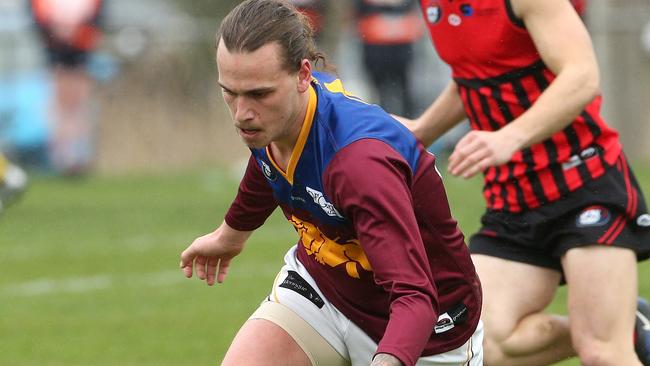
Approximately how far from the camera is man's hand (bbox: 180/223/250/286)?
489 cm

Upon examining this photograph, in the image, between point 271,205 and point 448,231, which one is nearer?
point 448,231

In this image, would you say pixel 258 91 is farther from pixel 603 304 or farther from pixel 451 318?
pixel 603 304

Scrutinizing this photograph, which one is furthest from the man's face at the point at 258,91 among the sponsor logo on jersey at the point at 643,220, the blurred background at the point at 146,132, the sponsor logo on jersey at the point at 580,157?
the blurred background at the point at 146,132

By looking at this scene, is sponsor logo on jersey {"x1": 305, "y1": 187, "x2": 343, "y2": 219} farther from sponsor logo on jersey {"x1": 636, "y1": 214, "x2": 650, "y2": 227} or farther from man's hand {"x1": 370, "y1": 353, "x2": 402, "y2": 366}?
sponsor logo on jersey {"x1": 636, "y1": 214, "x2": 650, "y2": 227}

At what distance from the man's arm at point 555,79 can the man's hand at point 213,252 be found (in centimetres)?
86

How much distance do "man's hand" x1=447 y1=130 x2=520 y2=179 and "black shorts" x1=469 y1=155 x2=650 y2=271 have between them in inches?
29.1

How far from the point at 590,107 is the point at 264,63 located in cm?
187

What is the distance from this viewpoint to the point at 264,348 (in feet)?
14.6

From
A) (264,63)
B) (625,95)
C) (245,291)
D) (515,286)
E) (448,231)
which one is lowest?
(625,95)

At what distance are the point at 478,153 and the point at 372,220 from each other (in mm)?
879

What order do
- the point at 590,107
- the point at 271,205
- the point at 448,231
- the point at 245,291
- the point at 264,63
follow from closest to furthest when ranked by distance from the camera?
the point at 264,63 < the point at 448,231 < the point at 271,205 < the point at 590,107 < the point at 245,291

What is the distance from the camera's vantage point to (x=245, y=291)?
29.5ft

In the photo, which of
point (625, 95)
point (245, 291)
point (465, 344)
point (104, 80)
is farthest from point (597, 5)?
point (465, 344)

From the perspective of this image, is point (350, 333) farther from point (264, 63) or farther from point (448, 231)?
point (264, 63)
